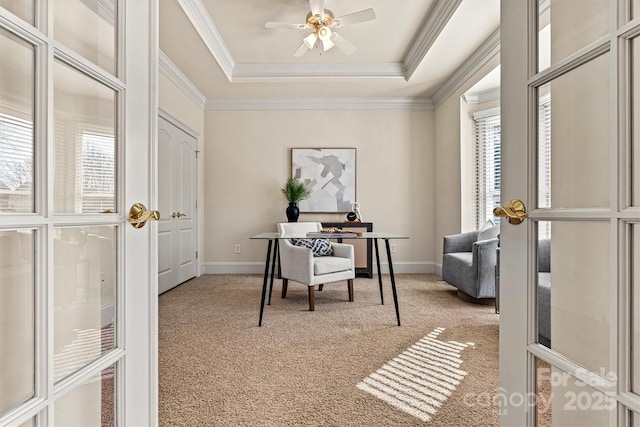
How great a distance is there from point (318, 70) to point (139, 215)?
382 cm

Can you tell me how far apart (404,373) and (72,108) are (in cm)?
182

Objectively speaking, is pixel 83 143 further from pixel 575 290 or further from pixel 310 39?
pixel 310 39

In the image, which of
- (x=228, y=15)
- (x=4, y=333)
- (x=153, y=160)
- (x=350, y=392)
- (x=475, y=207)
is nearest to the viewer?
(x=4, y=333)

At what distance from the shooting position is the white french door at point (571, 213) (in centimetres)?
56

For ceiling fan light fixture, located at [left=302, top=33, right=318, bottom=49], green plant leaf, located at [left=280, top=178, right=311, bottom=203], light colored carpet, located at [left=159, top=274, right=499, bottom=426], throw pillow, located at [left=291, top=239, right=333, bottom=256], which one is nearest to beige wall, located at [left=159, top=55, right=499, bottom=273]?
green plant leaf, located at [left=280, top=178, right=311, bottom=203]

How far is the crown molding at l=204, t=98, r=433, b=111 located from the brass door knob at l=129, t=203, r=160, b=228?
4422 millimetres

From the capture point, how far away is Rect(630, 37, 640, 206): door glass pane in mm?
546

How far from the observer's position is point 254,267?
505 cm

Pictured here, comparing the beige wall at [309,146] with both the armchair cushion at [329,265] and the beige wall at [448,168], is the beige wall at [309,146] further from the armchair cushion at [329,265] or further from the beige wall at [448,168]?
the armchair cushion at [329,265]

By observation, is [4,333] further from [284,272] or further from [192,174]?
[192,174]

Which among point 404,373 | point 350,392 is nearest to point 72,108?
point 350,392

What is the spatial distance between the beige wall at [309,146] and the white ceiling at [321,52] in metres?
0.34

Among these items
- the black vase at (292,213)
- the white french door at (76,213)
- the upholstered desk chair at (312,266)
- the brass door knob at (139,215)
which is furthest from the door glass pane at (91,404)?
the black vase at (292,213)

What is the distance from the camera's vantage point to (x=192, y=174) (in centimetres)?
471
